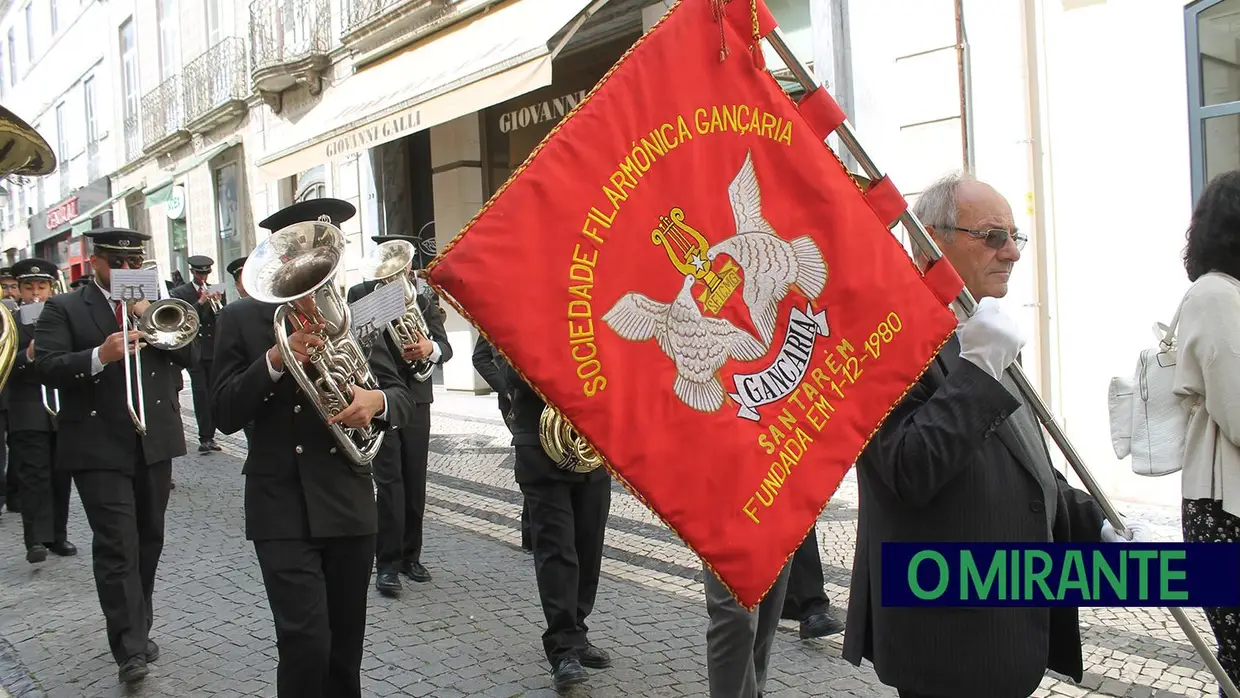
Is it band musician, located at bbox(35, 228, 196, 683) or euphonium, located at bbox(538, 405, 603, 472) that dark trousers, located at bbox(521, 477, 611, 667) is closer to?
euphonium, located at bbox(538, 405, 603, 472)

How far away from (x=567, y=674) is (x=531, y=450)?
3.02 ft

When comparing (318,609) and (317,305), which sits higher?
(317,305)

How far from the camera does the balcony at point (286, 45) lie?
1562cm

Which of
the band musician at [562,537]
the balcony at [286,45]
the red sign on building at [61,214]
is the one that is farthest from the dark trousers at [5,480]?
the red sign on building at [61,214]

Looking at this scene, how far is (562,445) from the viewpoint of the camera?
13.1 feet

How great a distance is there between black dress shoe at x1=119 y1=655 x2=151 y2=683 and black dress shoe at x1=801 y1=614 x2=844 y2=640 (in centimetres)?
288

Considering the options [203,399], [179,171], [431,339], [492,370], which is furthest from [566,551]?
[179,171]

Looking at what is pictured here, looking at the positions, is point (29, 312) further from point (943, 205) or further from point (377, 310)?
point (943, 205)

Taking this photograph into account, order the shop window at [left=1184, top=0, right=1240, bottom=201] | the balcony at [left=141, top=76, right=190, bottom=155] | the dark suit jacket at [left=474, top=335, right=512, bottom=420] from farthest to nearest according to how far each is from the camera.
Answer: the balcony at [left=141, top=76, right=190, bottom=155] < the shop window at [left=1184, top=0, right=1240, bottom=201] < the dark suit jacket at [left=474, top=335, right=512, bottom=420]

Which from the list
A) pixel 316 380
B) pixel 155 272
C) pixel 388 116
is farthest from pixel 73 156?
pixel 316 380

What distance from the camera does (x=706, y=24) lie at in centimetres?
187

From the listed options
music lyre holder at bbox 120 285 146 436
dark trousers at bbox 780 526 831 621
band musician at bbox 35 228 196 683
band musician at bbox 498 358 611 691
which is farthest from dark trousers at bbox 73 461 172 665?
dark trousers at bbox 780 526 831 621

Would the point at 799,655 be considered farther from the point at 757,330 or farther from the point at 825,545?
the point at 757,330

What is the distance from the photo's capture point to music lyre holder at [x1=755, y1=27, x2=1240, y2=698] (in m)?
1.93
